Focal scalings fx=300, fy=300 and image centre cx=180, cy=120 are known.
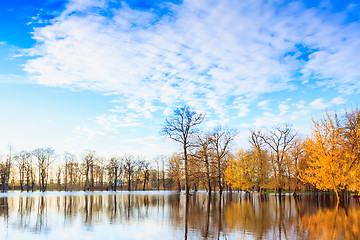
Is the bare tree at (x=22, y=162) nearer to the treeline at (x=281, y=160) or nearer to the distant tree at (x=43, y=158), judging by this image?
the distant tree at (x=43, y=158)

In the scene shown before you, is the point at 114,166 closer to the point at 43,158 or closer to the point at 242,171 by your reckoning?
the point at 43,158

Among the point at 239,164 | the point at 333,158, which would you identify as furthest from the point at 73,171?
the point at 333,158

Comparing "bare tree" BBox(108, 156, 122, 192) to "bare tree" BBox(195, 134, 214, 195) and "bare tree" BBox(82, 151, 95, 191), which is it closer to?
"bare tree" BBox(82, 151, 95, 191)

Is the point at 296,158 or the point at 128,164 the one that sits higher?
the point at 296,158

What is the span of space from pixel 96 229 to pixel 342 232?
11.6 m

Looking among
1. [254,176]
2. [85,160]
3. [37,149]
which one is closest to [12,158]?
[37,149]

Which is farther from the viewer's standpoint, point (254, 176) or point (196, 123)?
point (254, 176)

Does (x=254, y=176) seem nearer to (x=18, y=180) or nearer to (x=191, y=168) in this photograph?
(x=191, y=168)

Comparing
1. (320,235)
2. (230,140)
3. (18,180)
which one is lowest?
(18,180)

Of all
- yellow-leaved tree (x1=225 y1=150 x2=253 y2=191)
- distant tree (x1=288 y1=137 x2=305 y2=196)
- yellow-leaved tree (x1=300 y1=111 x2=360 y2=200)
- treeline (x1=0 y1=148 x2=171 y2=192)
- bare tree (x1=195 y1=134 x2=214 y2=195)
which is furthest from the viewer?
treeline (x1=0 y1=148 x2=171 y2=192)

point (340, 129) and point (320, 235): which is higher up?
point (340, 129)

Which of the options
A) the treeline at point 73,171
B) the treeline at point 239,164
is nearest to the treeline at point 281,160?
the treeline at point 239,164

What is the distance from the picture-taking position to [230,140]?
58594 millimetres

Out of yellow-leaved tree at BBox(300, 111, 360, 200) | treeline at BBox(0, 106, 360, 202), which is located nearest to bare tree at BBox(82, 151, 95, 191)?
treeline at BBox(0, 106, 360, 202)
